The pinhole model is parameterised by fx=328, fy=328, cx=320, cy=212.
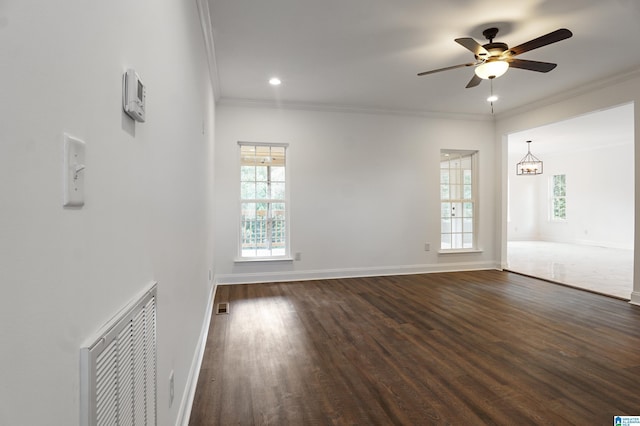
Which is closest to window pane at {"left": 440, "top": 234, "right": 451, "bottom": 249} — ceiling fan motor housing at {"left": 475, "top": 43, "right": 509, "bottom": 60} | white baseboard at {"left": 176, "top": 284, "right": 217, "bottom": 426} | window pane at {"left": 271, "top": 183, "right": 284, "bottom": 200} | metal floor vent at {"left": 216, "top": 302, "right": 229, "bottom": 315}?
window pane at {"left": 271, "top": 183, "right": 284, "bottom": 200}

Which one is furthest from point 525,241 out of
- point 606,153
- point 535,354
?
point 535,354

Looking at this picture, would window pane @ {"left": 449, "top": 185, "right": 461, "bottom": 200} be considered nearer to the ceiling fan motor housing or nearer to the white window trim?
the white window trim

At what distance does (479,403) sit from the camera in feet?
6.40

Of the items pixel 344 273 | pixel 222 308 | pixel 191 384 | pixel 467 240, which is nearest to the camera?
pixel 191 384

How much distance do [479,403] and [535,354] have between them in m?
0.99

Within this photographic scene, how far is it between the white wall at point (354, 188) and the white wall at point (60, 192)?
12.5 ft

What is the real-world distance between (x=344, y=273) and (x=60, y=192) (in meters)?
5.00

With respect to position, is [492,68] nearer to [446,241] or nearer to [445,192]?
[445,192]

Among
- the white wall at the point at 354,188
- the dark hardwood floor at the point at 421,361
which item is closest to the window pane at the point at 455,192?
the white wall at the point at 354,188

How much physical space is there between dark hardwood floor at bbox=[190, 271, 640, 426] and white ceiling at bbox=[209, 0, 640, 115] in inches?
111

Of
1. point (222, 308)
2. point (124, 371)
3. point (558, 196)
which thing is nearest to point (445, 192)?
point (222, 308)

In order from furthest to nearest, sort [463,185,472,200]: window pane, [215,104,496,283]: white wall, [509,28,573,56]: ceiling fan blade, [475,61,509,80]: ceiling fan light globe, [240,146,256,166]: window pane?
1. [463,185,472,200]: window pane
2. [240,146,256,166]: window pane
3. [215,104,496,283]: white wall
4. [475,61,509,80]: ceiling fan light globe
5. [509,28,573,56]: ceiling fan blade

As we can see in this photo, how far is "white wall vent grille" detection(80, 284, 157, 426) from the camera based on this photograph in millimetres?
634

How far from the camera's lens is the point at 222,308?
3746 mm
